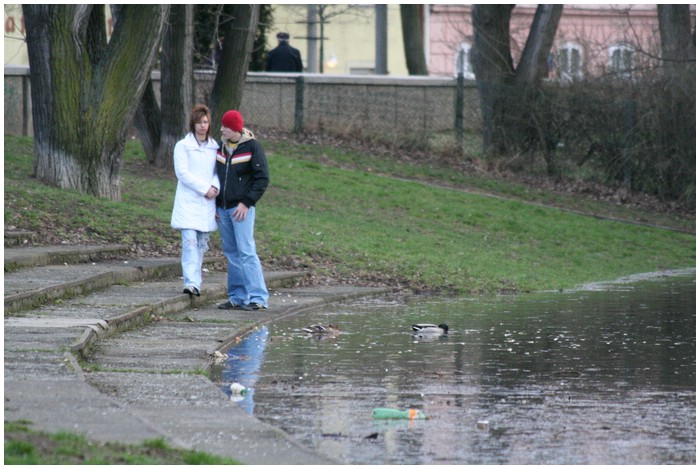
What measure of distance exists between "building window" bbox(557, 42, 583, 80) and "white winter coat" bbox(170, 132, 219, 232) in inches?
681

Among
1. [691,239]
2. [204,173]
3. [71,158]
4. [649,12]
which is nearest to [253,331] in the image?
[204,173]

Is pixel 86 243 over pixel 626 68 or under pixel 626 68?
under

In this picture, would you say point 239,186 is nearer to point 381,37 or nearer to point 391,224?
point 391,224

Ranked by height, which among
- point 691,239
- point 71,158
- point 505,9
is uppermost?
point 505,9

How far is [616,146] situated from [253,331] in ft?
58.1

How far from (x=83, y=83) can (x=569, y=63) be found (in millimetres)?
14226

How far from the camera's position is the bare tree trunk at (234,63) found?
2205 cm

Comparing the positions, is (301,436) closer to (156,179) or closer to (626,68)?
(156,179)

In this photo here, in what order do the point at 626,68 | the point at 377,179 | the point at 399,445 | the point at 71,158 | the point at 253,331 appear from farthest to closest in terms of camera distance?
the point at 626,68 → the point at 377,179 → the point at 71,158 → the point at 253,331 → the point at 399,445

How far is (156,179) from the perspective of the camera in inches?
851

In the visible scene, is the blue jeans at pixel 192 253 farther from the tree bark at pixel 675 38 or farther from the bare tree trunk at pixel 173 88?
the tree bark at pixel 675 38

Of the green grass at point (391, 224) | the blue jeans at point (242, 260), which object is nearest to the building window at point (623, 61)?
the green grass at point (391, 224)

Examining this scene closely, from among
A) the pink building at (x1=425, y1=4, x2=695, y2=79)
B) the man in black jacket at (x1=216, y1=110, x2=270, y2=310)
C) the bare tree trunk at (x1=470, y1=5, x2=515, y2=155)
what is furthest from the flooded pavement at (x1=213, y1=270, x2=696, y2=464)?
the bare tree trunk at (x1=470, y1=5, x2=515, y2=155)

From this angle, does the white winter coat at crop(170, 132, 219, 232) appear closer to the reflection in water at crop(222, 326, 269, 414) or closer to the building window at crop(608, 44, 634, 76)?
the reflection in water at crop(222, 326, 269, 414)
